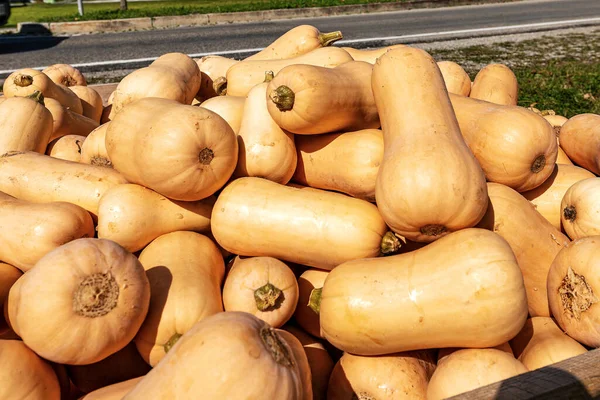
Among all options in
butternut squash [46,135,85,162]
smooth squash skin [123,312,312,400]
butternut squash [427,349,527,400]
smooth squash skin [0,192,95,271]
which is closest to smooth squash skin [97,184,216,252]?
smooth squash skin [0,192,95,271]

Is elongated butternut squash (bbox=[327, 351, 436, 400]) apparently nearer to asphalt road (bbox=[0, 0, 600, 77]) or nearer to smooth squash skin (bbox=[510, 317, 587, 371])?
smooth squash skin (bbox=[510, 317, 587, 371])

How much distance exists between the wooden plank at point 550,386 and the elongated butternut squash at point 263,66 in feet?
7.46

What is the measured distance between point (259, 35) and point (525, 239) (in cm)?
1253

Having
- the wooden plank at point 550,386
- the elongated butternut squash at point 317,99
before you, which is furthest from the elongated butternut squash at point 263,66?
the wooden plank at point 550,386

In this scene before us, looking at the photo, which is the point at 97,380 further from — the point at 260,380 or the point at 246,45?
the point at 246,45

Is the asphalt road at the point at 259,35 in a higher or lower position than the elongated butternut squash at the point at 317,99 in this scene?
lower

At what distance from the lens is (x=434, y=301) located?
210cm

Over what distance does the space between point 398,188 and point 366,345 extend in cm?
65

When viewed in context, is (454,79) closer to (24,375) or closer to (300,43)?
(300,43)

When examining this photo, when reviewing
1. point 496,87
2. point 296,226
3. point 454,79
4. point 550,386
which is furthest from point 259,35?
point 550,386

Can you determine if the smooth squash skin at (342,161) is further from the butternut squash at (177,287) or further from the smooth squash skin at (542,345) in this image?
the smooth squash skin at (542,345)

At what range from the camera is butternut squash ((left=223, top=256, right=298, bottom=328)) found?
7.32 ft

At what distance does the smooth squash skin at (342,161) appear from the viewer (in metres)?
2.58

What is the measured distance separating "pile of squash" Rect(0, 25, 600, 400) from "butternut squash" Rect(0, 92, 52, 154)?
0.04ft
